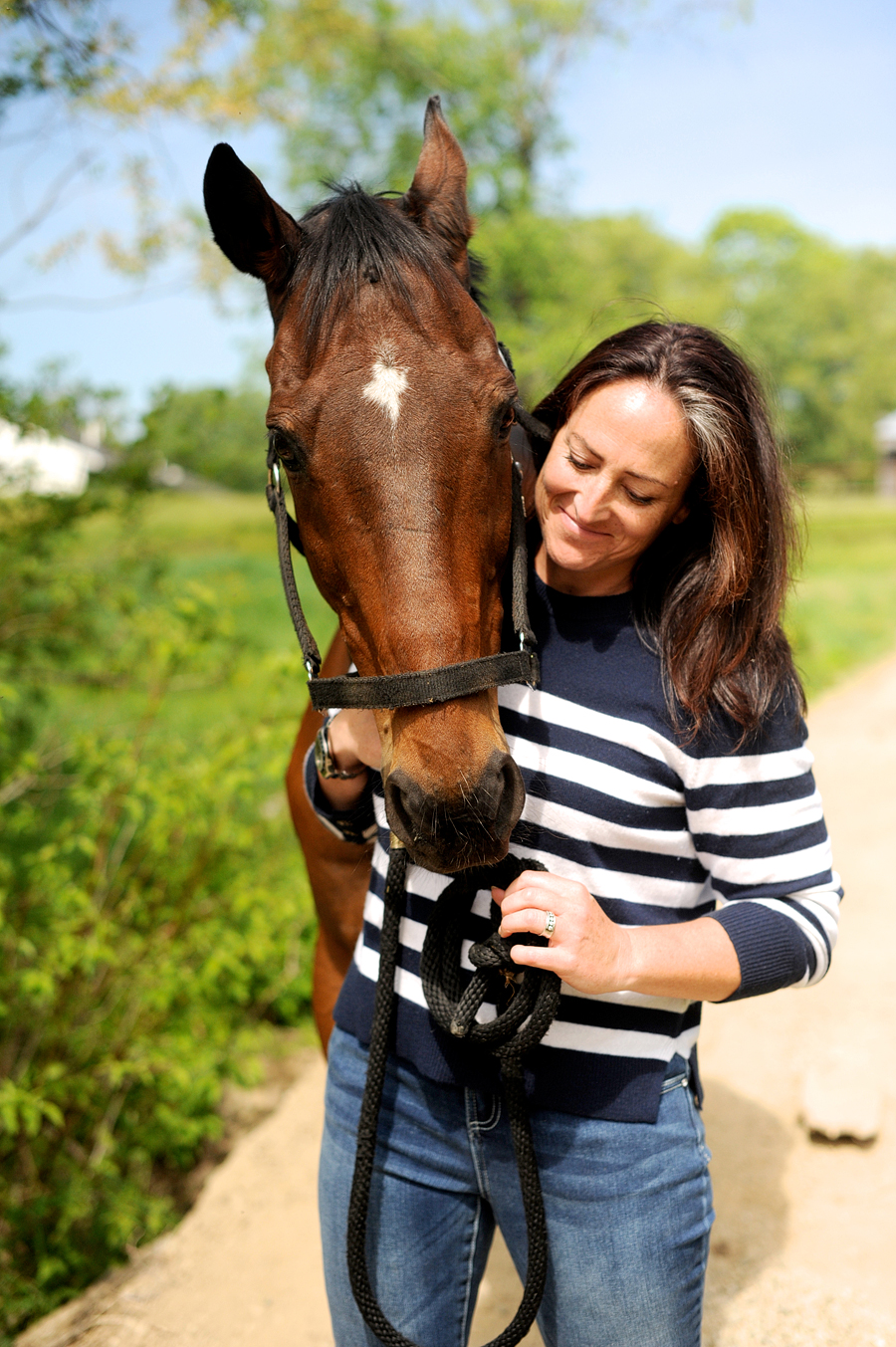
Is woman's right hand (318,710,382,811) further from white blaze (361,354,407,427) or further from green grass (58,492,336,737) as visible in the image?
green grass (58,492,336,737)

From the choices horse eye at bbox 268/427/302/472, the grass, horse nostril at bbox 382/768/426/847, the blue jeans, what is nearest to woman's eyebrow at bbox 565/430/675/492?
the grass

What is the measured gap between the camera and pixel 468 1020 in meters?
1.40

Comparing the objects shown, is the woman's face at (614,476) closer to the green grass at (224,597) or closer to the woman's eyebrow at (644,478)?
the woman's eyebrow at (644,478)

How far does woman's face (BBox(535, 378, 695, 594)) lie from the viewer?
4.72 feet

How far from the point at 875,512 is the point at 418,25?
25297 mm

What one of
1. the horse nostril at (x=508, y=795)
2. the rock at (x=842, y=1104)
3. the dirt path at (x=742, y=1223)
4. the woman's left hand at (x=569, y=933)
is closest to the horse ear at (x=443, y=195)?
the horse nostril at (x=508, y=795)

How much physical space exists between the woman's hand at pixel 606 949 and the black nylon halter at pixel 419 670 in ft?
0.98

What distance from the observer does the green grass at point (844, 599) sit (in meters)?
10.7

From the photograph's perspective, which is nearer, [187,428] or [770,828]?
[770,828]

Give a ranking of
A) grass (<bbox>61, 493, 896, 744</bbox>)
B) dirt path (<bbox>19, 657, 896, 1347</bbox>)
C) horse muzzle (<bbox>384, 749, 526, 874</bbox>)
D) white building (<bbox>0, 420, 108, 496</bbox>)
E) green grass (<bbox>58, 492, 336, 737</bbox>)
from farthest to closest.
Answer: grass (<bbox>61, 493, 896, 744</bbox>), green grass (<bbox>58, 492, 336, 737</bbox>), white building (<bbox>0, 420, 108, 496</bbox>), dirt path (<bbox>19, 657, 896, 1347</bbox>), horse muzzle (<bbox>384, 749, 526, 874</bbox>)

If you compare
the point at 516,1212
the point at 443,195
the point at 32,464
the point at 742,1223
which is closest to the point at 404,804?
the point at 516,1212

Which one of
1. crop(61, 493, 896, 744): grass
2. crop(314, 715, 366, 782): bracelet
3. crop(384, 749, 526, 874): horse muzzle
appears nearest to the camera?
crop(384, 749, 526, 874): horse muzzle

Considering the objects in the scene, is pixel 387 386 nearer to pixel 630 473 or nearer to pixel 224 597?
pixel 630 473

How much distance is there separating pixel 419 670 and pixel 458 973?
54cm
